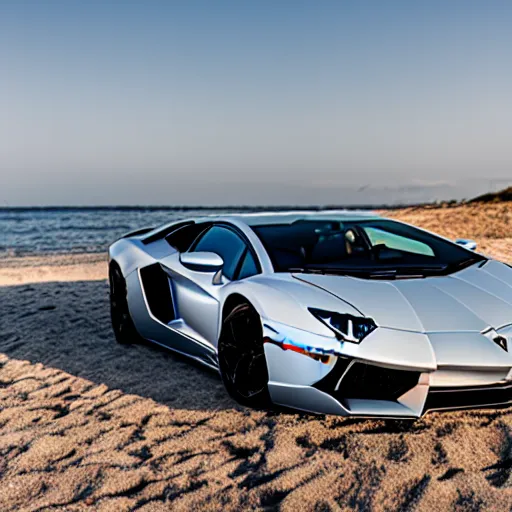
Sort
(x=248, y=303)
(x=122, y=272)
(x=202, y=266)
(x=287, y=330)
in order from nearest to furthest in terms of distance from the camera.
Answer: (x=287, y=330), (x=248, y=303), (x=202, y=266), (x=122, y=272)

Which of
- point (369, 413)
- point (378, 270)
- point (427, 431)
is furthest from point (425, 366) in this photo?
point (378, 270)

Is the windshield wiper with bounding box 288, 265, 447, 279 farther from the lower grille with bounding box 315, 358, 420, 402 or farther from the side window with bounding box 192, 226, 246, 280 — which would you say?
the lower grille with bounding box 315, 358, 420, 402

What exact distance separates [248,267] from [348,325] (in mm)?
1117

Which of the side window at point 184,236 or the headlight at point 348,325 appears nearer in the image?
the headlight at point 348,325

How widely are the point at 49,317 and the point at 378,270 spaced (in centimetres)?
452

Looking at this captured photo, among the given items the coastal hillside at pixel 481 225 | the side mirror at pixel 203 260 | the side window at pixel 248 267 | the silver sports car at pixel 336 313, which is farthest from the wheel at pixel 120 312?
the coastal hillside at pixel 481 225

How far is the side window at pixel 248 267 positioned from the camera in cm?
391

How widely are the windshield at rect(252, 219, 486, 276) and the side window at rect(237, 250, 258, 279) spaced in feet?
0.41

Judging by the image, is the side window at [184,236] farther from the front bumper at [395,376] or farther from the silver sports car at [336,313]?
the front bumper at [395,376]

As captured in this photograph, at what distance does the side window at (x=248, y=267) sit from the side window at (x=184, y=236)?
932mm

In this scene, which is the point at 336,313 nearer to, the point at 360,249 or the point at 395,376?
the point at 395,376

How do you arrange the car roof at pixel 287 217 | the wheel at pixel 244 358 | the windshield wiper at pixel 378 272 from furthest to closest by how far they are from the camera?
1. the car roof at pixel 287 217
2. the windshield wiper at pixel 378 272
3. the wheel at pixel 244 358

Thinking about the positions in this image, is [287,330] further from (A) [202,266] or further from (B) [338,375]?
(A) [202,266]

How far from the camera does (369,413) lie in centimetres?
295
